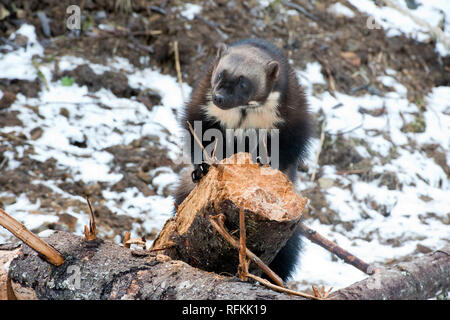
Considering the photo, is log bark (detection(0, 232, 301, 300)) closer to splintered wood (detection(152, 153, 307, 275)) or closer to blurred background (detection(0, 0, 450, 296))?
splintered wood (detection(152, 153, 307, 275))

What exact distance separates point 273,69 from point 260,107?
23 centimetres

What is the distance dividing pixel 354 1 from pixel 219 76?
3873 millimetres

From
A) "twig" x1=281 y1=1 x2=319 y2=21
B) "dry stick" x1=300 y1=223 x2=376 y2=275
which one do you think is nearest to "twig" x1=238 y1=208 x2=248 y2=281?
"dry stick" x1=300 y1=223 x2=376 y2=275

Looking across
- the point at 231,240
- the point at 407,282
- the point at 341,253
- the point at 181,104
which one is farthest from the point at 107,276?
the point at 181,104

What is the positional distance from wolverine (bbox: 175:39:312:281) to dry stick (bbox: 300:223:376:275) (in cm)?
11

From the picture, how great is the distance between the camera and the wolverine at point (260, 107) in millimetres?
2932

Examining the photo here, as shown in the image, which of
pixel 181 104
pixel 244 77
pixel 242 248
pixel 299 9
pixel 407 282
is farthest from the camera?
pixel 299 9

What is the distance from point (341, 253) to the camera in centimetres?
274

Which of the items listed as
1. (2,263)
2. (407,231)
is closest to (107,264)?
(2,263)

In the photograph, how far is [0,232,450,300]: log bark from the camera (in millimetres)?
1665

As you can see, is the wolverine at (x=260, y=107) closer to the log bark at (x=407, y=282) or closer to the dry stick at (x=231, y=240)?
the log bark at (x=407, y=282)

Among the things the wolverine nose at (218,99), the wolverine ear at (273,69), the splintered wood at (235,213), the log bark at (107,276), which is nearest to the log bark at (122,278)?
the log bark at (107,276)

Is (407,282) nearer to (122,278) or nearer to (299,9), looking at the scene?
(122,278)

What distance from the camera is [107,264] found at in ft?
5.90
